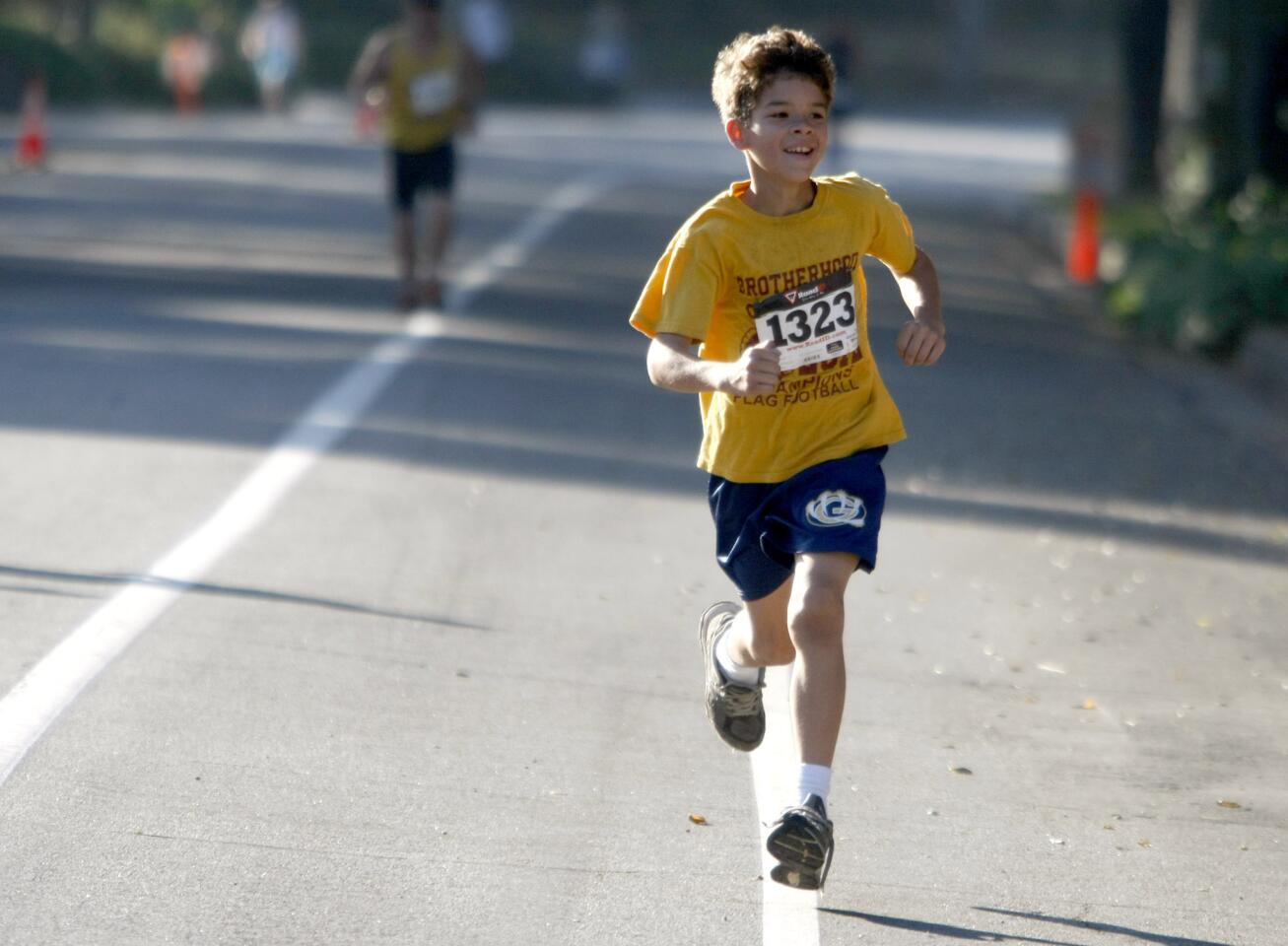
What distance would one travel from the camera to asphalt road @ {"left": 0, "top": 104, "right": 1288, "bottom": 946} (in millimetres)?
4988

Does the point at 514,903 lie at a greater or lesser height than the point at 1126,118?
greater

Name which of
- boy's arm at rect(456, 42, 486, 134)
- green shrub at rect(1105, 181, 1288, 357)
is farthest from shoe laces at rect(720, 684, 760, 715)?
green shrub at rect(1105, 181, 1288, 357)

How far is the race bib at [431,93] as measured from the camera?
14180 mm

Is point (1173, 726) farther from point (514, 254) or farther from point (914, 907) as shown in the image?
point (514, 254)

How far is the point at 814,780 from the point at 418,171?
985 centimetres

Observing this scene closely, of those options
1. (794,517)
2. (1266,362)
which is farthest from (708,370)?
(1266,362)

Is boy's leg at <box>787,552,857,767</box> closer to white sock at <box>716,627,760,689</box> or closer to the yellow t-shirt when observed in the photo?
the yellow t-shirt

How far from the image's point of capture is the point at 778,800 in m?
5.66

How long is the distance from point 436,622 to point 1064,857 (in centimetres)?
255

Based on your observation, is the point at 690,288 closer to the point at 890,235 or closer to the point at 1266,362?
the point at 890,235

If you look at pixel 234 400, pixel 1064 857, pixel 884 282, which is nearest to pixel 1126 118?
pixel 884 282

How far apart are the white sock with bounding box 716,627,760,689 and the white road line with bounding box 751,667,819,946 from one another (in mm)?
231

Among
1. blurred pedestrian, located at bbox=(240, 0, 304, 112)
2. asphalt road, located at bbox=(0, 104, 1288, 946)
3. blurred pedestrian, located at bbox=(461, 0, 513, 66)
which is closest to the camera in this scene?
asphalt road, located at bbox=(0, 104, 1288, 946)

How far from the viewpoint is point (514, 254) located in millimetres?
19016
